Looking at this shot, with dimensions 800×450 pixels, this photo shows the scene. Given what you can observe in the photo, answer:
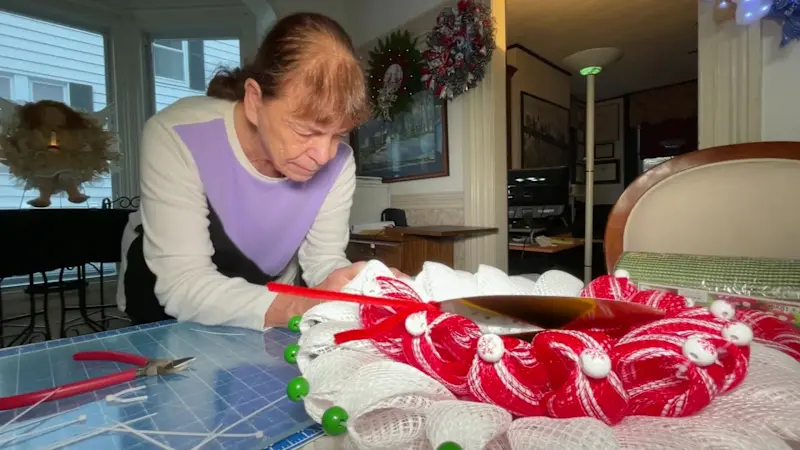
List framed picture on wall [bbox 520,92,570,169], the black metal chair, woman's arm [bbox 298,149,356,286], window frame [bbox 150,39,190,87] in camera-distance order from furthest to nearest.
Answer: framed picture on wall [bbox 520,92,570,169]
window frame [bbox 150,39,190,87]
the black metal chair
woman's arm [bbox 298,149,356,286]

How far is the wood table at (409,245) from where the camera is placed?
6.43 feet

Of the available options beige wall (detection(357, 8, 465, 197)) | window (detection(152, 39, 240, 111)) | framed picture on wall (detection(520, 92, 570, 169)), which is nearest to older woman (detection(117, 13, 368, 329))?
beige wall (detection(357, 8, 465, 197))

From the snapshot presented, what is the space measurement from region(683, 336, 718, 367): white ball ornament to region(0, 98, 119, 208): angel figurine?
2695mm

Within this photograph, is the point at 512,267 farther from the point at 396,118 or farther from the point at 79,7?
the point at 79,7

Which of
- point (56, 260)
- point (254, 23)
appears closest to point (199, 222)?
point (56, 260)

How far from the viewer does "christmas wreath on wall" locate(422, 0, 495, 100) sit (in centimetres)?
222

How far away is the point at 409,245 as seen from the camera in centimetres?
199

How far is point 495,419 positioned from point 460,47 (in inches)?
90.9

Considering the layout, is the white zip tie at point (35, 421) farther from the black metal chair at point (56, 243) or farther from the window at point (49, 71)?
the window at point (49, 71)

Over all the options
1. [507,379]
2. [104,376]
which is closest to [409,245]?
Result: [104,376]

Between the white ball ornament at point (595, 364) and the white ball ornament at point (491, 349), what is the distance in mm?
45

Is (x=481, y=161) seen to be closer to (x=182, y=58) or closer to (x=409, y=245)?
(x=409, y=245)

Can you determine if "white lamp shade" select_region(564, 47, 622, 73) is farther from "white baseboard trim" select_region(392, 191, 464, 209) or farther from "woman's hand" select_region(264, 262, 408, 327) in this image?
"woman's hand" select_region(264, 262, 408, 327)

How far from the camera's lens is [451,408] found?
9.2 inches
